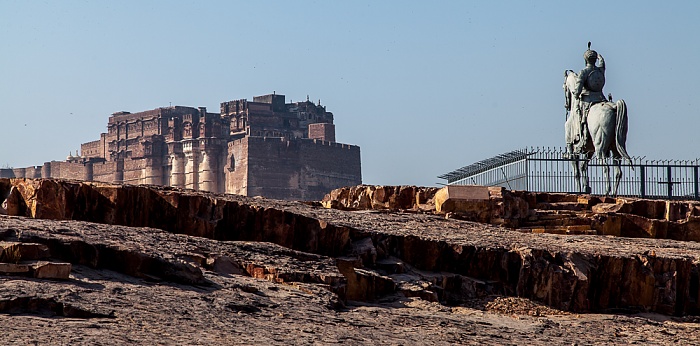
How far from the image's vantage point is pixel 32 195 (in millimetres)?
10648

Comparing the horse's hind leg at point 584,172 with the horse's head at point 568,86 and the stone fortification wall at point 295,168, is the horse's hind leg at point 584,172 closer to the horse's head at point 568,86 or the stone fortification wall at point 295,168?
the horse's head at point 568,86

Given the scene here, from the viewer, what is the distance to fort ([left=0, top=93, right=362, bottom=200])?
2537 inches

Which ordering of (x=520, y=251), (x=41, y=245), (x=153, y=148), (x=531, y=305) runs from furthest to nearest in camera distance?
(x=153, y=148) < (x=520, y=251) < (x=531, y=305) < (x=41, y=245)

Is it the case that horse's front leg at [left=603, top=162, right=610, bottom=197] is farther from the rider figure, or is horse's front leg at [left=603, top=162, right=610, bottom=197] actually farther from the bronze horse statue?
the rider figure

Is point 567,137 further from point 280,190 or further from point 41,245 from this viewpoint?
point 280,190

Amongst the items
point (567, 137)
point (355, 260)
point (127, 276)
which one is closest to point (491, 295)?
point (355, 260)

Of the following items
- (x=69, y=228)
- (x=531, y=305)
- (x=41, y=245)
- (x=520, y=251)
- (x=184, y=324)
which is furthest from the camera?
(x=520, y=251)

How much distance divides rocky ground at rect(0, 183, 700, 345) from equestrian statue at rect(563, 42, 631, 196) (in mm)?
5953

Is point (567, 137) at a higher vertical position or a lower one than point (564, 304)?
higher

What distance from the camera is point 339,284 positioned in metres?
10.1

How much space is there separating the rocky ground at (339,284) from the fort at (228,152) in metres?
49.6

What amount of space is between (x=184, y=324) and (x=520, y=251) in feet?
17.9

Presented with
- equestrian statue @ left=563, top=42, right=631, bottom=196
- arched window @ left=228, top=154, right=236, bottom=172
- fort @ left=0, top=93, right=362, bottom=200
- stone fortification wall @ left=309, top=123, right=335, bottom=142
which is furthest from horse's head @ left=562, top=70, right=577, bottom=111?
stone fortification wall @ left=309, top=123, right=335, bottom=142

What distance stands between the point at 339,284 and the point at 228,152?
2272 inches
